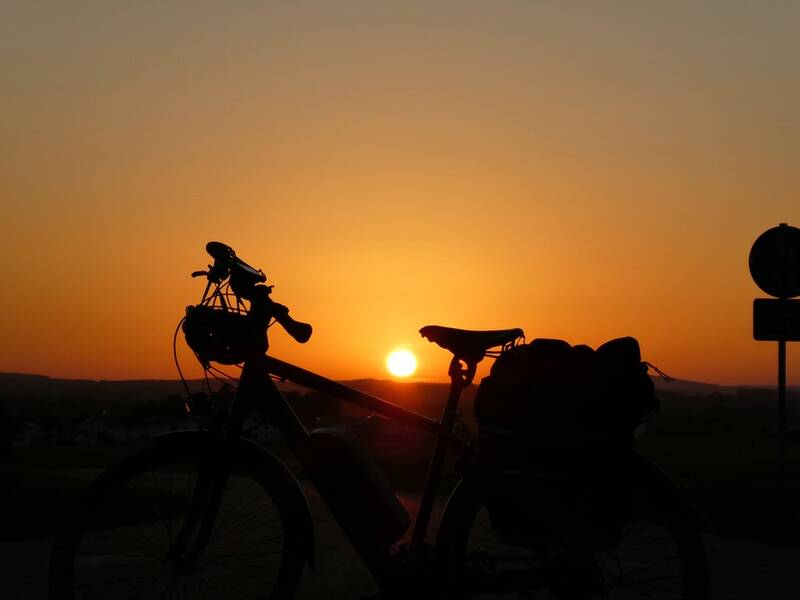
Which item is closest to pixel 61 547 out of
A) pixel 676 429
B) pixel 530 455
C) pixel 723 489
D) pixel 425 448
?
pixel 530 455

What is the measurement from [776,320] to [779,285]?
39 cm

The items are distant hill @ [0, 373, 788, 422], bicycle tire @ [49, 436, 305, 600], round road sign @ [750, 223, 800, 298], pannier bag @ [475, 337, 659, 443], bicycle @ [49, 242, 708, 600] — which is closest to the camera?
pannier bag @ [475, 337, 659, 443]

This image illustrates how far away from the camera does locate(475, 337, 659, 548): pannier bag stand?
13.7 ft

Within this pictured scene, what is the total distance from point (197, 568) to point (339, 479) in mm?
705

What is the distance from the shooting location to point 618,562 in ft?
14.0

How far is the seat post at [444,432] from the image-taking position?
4379 mm

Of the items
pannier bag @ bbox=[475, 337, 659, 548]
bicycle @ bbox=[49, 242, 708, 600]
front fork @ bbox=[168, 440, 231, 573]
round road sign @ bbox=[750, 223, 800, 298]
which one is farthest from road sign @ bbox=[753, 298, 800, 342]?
front fork @ bbox=[168, 440, 231, 573]

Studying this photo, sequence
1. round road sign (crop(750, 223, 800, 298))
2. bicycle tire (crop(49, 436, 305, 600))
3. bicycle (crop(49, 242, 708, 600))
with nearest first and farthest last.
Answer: bicycle (crop(49, 242, 708, 600))
bicycle tire (crop(49, 436, 305, 600))
round road sign (crop(750, 223, 800, 298))

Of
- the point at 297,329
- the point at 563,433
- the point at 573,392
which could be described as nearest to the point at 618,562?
the point at 563,433

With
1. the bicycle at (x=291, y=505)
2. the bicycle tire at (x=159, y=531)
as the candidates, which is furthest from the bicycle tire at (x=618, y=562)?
the bicycle tire at (x=159, y=531)

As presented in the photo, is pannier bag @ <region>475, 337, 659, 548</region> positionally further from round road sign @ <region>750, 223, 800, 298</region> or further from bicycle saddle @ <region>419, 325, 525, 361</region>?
round road sign @ <region>750, 223, 800, 298</region>

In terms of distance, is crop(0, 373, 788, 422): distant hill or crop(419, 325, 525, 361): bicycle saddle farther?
crop(0, 373, 788, 422): distant hill

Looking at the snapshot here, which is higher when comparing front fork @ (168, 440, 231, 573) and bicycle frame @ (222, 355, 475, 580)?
bicycle frame @ (222, 355, 475, 580)

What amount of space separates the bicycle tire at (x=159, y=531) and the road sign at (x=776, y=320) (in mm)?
8345
